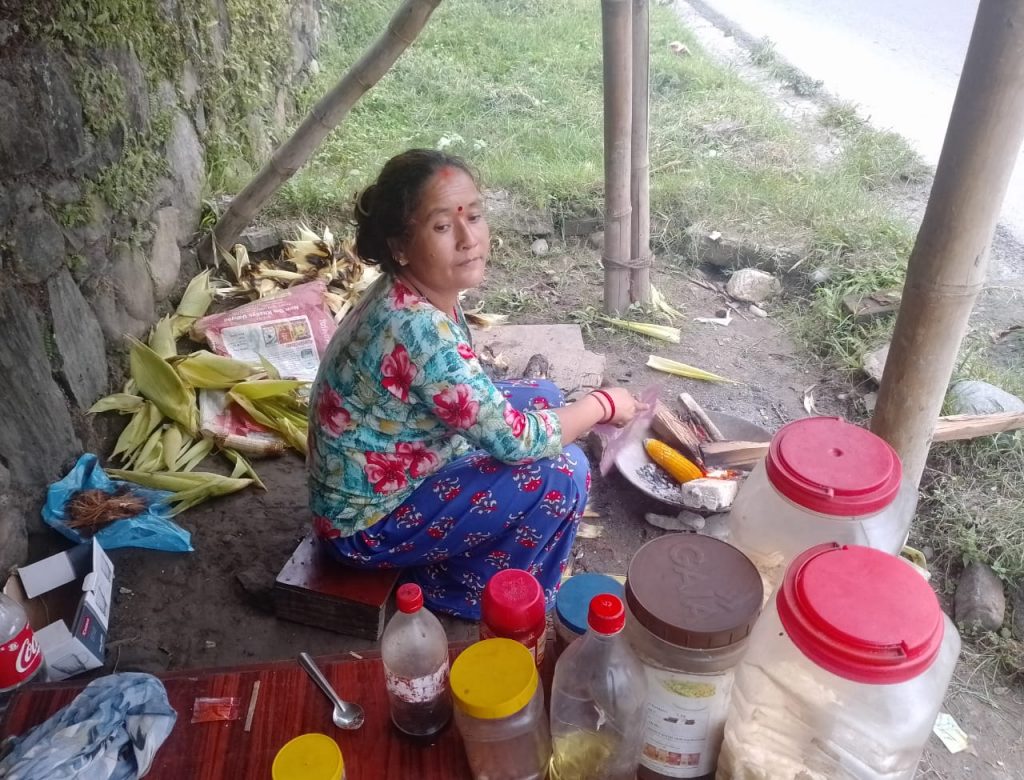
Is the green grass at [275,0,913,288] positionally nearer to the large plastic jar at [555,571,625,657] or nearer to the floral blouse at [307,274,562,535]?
the floral blouse at [307,274,562,535]

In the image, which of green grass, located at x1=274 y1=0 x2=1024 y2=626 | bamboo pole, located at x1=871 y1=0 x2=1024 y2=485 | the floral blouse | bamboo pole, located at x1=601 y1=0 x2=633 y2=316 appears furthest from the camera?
bamboo pole, located at x1=601 y1=0 x2=633 y2=316

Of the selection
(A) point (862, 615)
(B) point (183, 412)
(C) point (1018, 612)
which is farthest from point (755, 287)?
(A) point (862, 615)

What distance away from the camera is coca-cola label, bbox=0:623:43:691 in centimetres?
154

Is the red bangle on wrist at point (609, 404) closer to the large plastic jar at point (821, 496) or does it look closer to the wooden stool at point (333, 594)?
the wooden stool at point (333, 594)

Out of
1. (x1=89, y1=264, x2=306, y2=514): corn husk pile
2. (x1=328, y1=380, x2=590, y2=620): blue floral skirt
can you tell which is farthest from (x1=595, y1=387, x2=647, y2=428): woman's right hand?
(x1=89, y1=264, x2=306, y2=514): corn husk pile

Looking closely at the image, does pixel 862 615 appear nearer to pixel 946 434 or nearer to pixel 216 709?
pixel 216 709

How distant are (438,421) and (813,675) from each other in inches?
49.5

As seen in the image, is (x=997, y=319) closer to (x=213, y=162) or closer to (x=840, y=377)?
(x=840, y=377)

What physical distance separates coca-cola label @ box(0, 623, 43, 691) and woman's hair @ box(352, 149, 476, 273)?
3.77ft

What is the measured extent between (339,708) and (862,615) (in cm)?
77

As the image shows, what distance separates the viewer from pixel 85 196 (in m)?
2.80

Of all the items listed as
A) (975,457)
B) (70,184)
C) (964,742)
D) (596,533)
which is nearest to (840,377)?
(975,457)

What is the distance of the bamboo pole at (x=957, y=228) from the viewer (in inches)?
50.8

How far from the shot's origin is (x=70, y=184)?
107 inches
